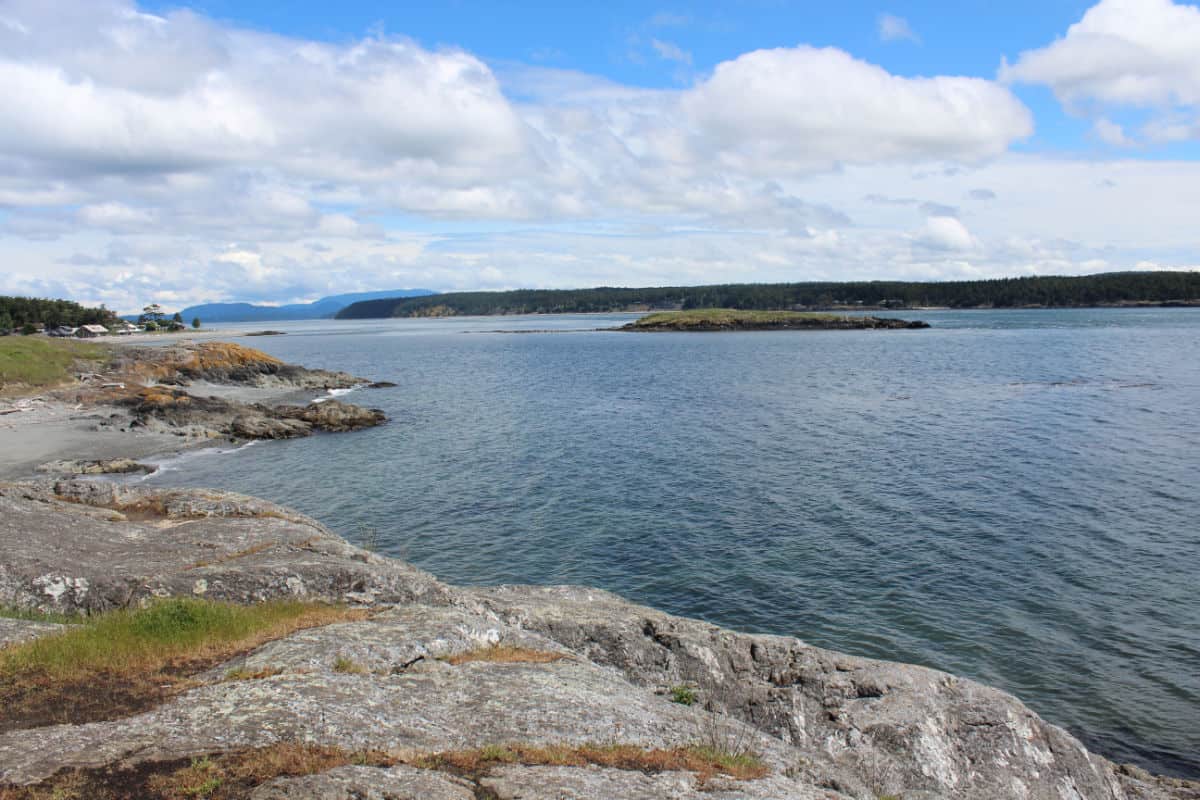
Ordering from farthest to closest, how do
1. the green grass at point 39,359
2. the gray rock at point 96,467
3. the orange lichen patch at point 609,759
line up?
1. the green grass at point 39,359
2. the gray rock at point 96,467
3. the orange lichen patch at point 609,759

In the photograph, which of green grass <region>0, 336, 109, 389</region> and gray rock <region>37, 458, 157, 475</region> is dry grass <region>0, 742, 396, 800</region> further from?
green grass <region>0, 336, 109, 389</region>

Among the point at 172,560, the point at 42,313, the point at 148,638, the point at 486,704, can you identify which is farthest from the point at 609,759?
the point at 42,313

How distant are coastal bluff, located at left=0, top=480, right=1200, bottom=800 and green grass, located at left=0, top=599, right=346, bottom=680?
716 mm

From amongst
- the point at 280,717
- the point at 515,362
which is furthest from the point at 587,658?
the point at 515,362

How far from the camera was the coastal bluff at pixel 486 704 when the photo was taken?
9.32 m

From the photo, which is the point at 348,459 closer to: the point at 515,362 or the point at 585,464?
the point at 585,464

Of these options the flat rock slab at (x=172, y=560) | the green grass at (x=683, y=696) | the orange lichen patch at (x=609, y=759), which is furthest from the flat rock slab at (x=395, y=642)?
the orange lichen patch at (x=609, y=759)

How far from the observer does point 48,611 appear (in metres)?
15.3

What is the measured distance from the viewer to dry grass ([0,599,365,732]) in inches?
411

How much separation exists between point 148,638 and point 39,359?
8624 cm

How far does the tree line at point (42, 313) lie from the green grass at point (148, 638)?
157m

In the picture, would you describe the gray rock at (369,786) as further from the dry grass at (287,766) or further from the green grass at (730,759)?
the green grass at (730,759)

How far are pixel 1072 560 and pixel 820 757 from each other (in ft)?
68.6

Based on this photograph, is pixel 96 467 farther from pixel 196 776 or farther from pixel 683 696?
pixel 196 776
